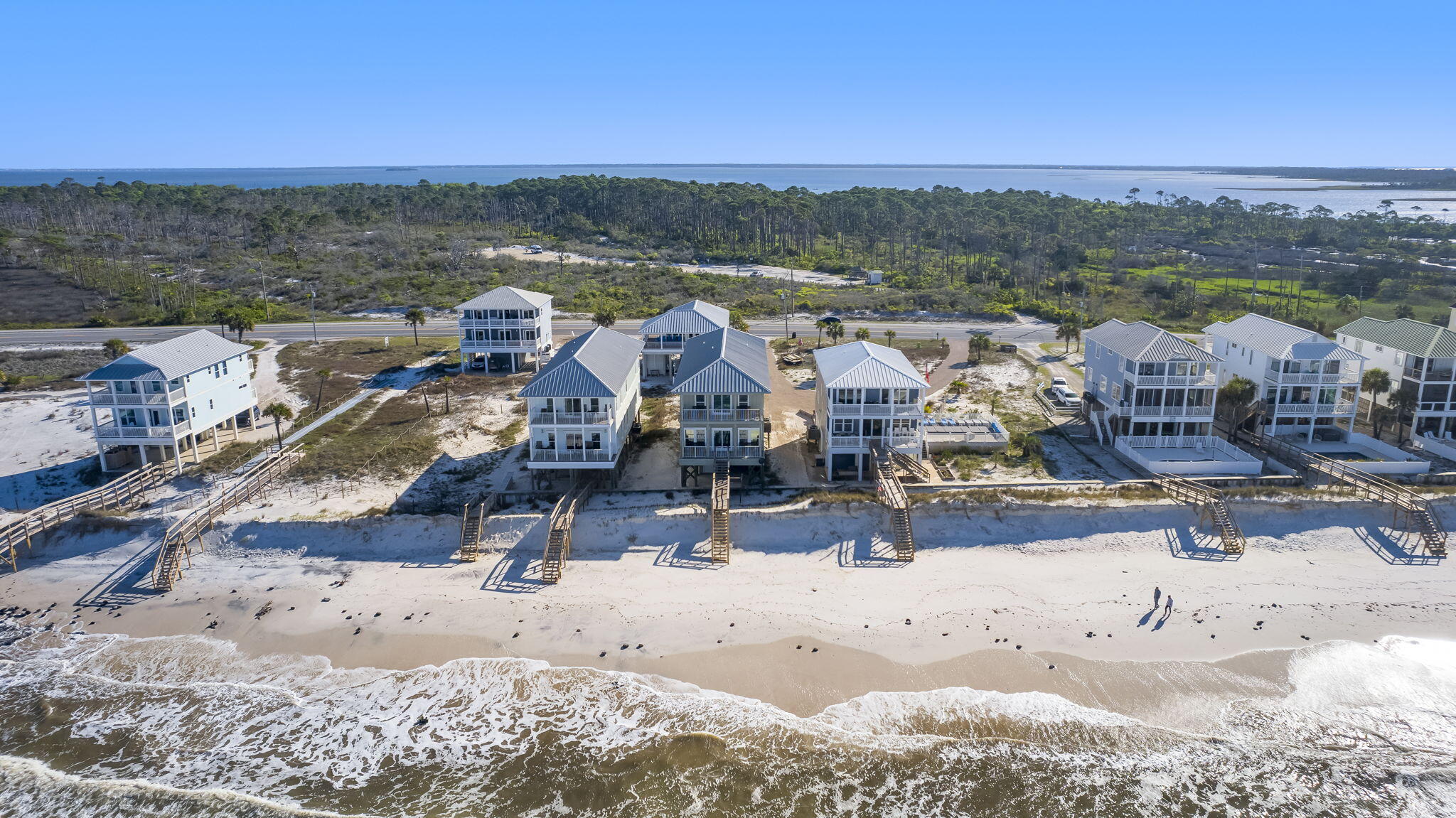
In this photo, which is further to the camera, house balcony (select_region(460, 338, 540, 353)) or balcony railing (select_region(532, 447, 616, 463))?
house balcony (select_region(460, 338, 540, 353))

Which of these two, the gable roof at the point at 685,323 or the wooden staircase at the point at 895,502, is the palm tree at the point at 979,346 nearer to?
the gable roof at the point at 685,323

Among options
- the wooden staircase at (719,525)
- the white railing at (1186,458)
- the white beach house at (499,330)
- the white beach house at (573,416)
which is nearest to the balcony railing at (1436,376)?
the white railing at (1186,458)

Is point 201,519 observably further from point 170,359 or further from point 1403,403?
point 1403,403

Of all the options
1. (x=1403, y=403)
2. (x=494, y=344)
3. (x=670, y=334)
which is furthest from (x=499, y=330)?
(x=1403, y=403)

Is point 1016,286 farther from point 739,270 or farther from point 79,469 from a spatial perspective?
point 79,469

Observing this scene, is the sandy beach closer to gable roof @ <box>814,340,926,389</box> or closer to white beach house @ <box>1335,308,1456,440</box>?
gable roof @ <box>814,340,926,389</box>

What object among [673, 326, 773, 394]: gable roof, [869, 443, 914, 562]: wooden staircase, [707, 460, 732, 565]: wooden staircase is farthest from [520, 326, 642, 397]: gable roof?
[869, 443, 914, 562]: wooden staircase
